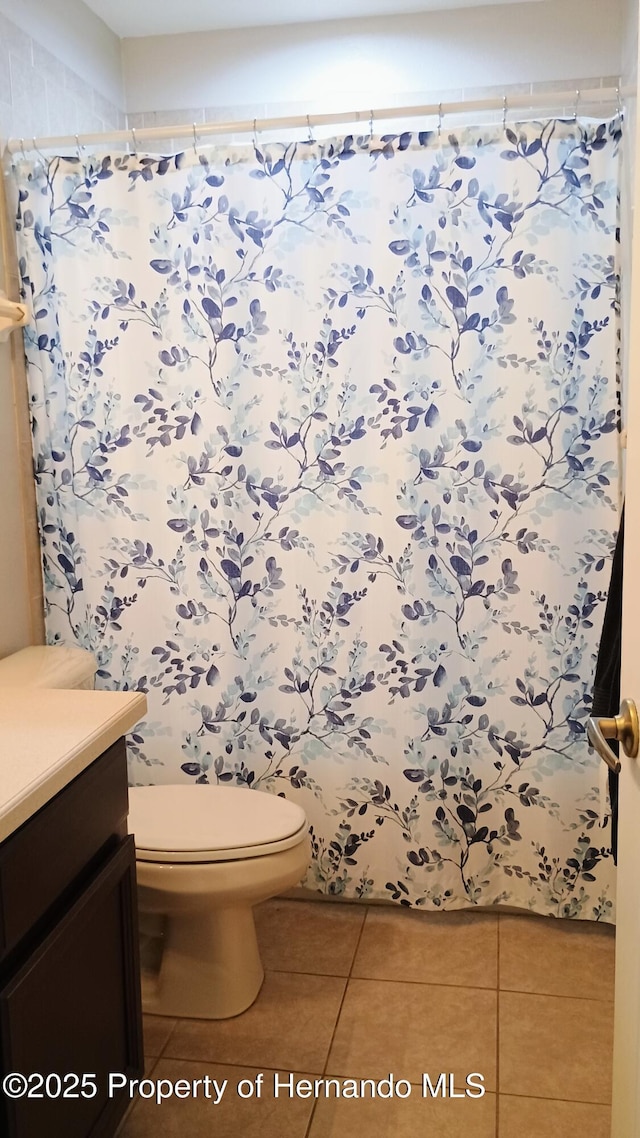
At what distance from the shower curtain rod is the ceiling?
1.96 ft

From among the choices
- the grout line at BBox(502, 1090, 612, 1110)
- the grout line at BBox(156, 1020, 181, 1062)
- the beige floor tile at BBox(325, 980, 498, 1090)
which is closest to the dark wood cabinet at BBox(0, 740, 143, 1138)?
the grout line at BBox(156, 1020, 181, 1062)

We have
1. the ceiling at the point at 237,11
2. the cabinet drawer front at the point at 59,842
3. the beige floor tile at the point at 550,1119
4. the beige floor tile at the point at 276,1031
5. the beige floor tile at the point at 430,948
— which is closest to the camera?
the cabinet drawer front at the point at 59,842

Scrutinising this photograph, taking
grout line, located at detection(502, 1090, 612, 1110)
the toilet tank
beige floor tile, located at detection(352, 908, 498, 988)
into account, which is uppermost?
the toilet tank

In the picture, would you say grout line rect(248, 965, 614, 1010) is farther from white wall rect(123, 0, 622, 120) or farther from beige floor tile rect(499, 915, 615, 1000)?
white wall rect(123, 0, 622, 120)

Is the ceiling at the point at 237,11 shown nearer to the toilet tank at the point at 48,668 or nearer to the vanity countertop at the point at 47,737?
the toilet tank at the point at 48,668

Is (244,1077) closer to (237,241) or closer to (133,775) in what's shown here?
(133,775)

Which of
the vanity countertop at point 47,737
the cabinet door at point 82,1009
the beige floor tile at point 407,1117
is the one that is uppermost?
the vanity countertop at point 47,737

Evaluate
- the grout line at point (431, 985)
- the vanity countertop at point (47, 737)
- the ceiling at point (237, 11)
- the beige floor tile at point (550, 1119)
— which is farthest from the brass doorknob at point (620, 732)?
the ceiling at point (237, 11)

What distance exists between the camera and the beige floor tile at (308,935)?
7.33 ft

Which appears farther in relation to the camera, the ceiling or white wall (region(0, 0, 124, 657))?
the ceiling

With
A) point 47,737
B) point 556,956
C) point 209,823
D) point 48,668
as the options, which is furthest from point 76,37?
point 556,956

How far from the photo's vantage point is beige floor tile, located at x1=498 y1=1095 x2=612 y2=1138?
169cm

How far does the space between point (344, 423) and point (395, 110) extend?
0.71 metres

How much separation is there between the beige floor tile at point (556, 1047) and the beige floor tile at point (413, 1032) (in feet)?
0.13
